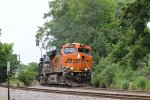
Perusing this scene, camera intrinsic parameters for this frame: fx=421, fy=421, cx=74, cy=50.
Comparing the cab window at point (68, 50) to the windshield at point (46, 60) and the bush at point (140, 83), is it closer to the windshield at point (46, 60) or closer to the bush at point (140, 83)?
the windshield at point (46, 60)

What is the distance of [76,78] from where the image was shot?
119ft

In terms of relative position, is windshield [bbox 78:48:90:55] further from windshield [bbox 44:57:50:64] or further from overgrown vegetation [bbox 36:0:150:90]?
windshield [bbox 44:57:50:64]

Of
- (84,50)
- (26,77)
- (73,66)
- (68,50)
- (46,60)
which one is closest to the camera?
(73,66)

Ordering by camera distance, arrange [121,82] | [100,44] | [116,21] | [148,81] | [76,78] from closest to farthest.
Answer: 1. [148,81]
2. [121,82]
3. [76,78]
4. [100,44]
5. [116,21]

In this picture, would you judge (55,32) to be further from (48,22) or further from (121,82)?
(121,82)

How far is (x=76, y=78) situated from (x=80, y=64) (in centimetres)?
128

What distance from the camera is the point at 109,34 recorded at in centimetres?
5122

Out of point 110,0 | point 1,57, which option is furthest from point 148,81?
point 1,57

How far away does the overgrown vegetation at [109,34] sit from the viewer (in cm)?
3262

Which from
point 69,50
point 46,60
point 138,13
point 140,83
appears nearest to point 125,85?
point 140,83

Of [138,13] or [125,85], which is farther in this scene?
[138,13]

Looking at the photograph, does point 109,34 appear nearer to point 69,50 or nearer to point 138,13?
point 69,50

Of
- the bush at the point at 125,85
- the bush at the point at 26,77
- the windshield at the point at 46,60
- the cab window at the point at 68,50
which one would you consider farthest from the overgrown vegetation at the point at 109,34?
the bush at the point at 26,77

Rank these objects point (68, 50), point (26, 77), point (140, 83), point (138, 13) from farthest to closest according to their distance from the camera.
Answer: point (26, 77)
point (68, 50)
point (138, 13)
point (140, 83)
